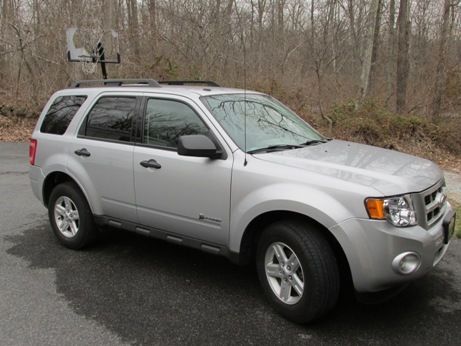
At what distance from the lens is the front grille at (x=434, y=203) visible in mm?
3338

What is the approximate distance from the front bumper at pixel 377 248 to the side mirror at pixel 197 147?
1159 millimetres

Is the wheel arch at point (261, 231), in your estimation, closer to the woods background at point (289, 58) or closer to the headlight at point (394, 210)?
the headlight at point (394, 210)

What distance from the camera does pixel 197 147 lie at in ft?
11.9

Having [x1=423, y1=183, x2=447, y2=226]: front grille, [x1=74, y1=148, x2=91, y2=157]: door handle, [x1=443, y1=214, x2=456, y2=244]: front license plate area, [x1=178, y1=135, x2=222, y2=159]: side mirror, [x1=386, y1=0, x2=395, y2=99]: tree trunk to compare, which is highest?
[x1=386, y1=0, x2=395, y2=99]: tree trunk

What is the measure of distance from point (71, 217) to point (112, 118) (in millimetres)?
1242

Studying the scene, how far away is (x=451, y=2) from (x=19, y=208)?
13440 millimetres

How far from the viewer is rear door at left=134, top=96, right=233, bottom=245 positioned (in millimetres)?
3785

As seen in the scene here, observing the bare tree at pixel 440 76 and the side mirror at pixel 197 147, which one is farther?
the bare tree at pixel 440 76

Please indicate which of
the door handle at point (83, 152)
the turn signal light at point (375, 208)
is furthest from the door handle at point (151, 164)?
the turn signal light at point (375, 208)

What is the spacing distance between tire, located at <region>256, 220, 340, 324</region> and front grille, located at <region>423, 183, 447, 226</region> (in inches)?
30.7

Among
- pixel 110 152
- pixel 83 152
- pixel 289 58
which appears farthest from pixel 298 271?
pixel 289 58

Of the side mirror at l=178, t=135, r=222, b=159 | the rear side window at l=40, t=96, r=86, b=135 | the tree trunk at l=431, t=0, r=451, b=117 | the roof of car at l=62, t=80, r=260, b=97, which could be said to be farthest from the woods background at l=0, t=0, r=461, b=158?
the side mirror at l=178, t=135, r=222, b=159

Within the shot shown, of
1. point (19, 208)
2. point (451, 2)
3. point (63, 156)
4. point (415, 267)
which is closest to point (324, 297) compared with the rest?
point (415, 267)

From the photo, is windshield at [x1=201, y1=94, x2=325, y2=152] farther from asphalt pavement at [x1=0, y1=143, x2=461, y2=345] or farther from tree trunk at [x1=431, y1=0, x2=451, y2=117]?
tree trunk at [x1=431, y1=0, x2=451, y2=117]
